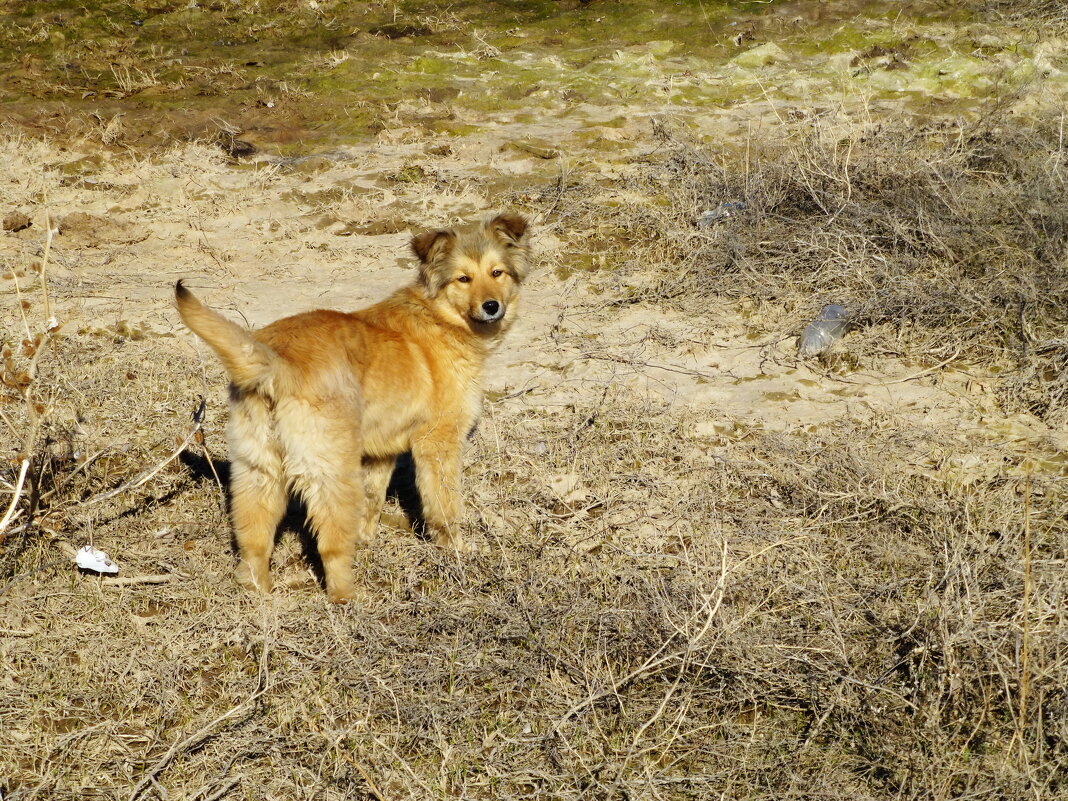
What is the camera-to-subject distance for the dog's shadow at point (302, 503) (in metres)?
5.53

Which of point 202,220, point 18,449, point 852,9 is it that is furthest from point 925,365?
point 852,9

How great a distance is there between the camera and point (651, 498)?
18.9 ft

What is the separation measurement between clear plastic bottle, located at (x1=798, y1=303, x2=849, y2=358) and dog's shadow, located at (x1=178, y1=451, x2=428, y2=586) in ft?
10.6

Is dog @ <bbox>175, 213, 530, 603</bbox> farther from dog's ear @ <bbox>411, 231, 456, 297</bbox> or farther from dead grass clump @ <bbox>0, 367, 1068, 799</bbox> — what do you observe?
dead grass clump @ <bbox>0, 367, 1068, 799</bbox>

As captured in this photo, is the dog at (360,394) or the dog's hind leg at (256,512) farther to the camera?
the dog's hind leg at (256,512)

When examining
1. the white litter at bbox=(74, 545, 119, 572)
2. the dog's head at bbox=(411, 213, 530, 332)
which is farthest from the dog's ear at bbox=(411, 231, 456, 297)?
the white litter at bbox=(74, 545, 119, 572)

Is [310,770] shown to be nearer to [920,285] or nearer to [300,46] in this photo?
[920,285]

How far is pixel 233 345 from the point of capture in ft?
14.0

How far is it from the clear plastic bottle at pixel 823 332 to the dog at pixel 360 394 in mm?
2432

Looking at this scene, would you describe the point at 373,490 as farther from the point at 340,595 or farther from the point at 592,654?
the point at 592,654

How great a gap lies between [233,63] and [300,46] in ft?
3.75

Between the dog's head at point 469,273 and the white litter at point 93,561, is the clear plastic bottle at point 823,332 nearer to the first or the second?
the dog's head at point 469,273

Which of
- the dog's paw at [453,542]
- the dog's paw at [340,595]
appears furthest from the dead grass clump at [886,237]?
the dog's paw at [340,595]

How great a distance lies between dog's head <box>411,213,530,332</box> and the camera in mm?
5980
